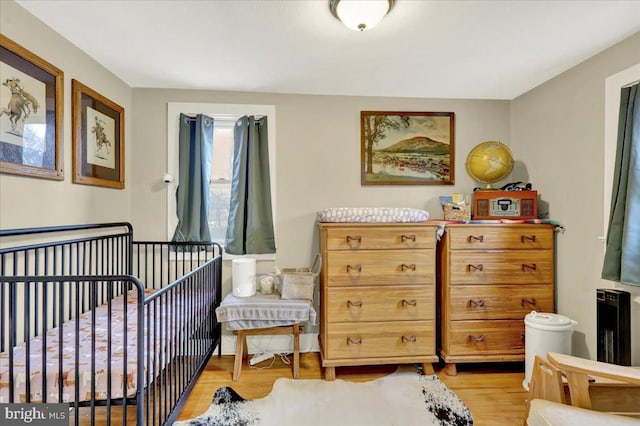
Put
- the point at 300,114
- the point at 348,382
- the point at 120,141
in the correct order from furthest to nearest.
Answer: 1. the point at 300,114
2. the point at 120,141
3. the point at 348,382

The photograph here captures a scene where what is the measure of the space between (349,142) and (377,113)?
351 millimetres

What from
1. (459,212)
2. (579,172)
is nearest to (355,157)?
(459,212)

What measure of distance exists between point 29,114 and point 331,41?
1.66m

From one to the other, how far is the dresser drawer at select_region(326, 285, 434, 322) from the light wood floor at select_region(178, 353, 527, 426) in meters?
0.47

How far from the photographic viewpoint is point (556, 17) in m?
1.67

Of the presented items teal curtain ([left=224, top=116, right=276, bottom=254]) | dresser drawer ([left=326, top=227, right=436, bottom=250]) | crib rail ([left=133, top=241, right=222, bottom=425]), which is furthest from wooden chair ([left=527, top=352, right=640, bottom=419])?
teal curtain ([left=224, top=116, right=276, bottom=254])

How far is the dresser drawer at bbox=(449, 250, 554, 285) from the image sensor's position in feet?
7.77

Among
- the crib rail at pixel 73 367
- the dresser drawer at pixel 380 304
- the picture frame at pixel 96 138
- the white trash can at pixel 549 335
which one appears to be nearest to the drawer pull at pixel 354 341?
the dresser drawer at pixel 380 304

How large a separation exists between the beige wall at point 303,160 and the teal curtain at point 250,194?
11 cm

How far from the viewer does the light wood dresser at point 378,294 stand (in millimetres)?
2297

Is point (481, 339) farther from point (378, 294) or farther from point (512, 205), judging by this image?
point (512, 205)

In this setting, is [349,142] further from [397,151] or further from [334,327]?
[334,327]

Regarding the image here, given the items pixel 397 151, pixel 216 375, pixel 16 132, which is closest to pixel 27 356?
pixel 16 132

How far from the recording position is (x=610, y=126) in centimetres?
198
